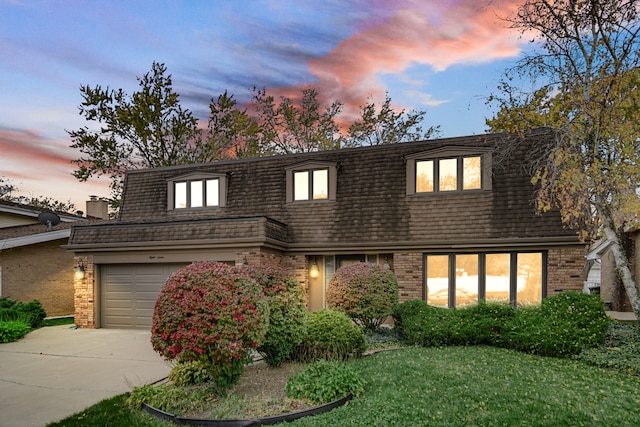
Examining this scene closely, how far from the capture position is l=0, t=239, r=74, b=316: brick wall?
14.2 metres

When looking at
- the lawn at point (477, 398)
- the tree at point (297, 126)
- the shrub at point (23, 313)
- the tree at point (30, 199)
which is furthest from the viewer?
the tree at point (30, 199)

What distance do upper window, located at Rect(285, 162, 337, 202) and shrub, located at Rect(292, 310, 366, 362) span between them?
645 centimetres

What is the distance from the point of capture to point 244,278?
5.68 meters

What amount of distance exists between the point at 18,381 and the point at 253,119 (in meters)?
21.4

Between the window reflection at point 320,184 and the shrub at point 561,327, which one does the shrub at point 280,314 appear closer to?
the shrub at point 561,327

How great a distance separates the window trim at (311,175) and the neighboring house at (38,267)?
847 centimetres

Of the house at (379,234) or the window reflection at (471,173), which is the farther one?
the window reflection at (471,173)

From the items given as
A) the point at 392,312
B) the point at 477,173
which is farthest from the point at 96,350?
the point at 477,173

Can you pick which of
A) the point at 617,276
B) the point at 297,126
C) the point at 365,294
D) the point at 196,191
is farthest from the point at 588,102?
the point at 297,126

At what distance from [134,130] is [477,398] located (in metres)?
24.6

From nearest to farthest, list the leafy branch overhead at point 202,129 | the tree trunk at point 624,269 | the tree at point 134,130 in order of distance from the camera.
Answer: the tree trunk at point 624,269 → the tree at point 134,130 → the leafy branch overhead at point 202,129

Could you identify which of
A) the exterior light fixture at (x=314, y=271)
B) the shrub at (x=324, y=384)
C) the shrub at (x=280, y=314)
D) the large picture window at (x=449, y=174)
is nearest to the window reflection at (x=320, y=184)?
the exterior light fixture at (x=314, y=271)

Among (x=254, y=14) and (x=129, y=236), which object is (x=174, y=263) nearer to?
(x=129, y=236)

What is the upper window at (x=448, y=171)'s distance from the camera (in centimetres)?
1209
